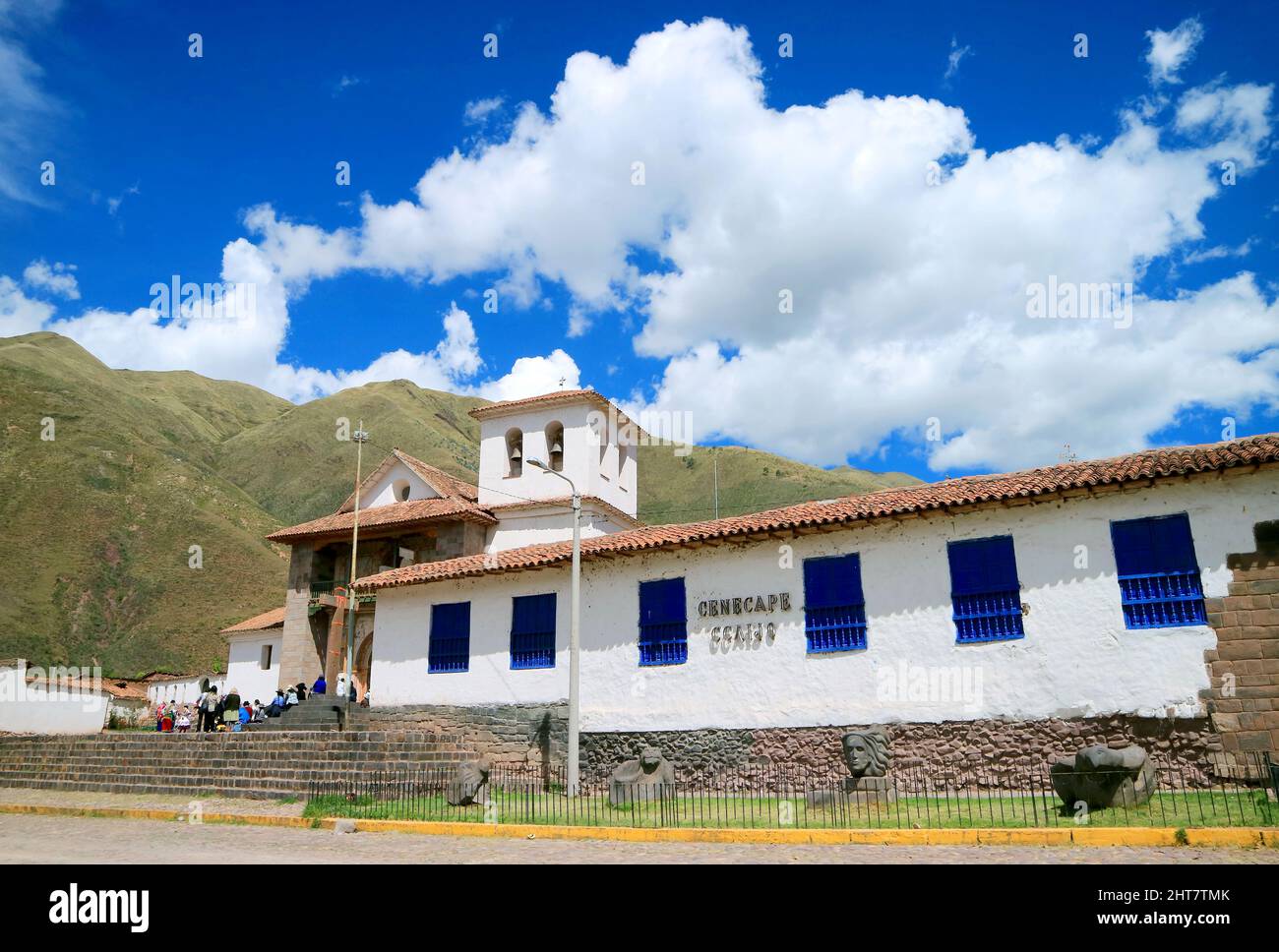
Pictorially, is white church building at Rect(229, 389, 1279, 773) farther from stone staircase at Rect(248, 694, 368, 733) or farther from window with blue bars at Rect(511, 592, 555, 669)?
stone staircase at Rect(248, 694, 368, 733)

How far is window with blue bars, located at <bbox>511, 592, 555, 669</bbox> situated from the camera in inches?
737

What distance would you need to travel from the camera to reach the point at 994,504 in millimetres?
14820

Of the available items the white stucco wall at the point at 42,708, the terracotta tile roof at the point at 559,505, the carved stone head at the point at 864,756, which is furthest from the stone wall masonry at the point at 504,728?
the white stucco wall at the point at 42,708

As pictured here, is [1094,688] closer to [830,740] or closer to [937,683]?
[937,683]

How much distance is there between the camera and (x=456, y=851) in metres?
10.2

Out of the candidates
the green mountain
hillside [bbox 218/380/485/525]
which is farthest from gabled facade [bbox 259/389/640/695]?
hillside [bbox 218/380/485/525]

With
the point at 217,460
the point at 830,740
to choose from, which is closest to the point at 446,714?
the point at 830,740

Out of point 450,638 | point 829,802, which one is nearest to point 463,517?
point 450,638

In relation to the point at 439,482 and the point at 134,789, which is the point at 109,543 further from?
the point at 134,789

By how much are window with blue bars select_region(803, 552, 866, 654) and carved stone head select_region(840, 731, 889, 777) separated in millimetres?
2516

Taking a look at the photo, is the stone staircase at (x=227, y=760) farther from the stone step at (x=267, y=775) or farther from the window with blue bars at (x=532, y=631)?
the window with blue bars at (x=532, y=631)

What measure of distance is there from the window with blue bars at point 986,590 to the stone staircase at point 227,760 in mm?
10158

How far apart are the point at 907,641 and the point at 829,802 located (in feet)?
12.3
